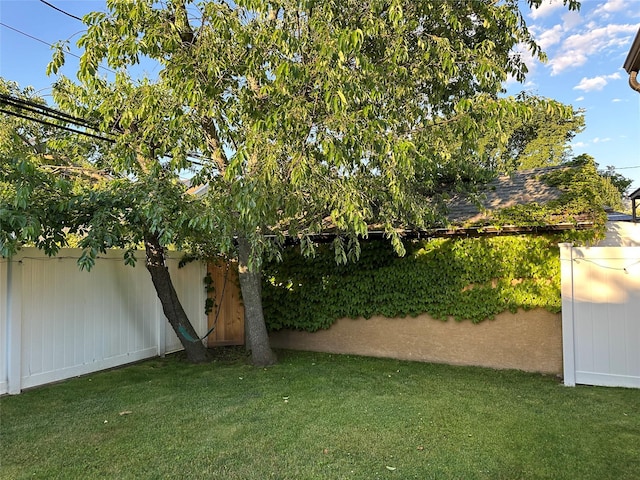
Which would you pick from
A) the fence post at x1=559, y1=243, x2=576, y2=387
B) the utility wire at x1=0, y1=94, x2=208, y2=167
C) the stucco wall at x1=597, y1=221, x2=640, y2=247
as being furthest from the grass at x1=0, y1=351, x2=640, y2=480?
the utility wire at x1=0, y1=94, x2=208, y2=167

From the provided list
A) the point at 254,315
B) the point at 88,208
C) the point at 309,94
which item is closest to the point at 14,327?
the point at 88,208

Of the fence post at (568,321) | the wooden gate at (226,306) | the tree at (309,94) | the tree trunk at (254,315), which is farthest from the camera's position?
the wooden gate at (226,306)

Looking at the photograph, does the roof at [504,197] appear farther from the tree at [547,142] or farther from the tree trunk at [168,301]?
the tree at [547,142]

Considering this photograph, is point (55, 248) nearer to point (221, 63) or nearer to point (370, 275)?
point (221, 63)

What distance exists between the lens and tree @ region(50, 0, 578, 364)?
4.09 meters

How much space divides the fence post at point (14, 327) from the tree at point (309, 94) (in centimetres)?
180

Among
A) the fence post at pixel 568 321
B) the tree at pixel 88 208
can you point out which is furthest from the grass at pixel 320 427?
the tree at pixel 88 208

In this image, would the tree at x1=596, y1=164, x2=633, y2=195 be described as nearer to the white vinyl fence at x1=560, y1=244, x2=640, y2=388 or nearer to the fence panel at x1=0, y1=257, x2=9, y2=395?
the white vinyl fence at x1=560, y1=244, x2=640, y2=388

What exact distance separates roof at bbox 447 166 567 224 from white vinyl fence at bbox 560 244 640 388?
1494 mm

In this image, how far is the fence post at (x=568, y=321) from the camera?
17.0 feet

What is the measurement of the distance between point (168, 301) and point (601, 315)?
230 inches

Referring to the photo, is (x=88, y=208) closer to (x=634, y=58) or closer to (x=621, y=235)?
(x=634, y=58)

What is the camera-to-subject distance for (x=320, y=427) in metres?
3.86

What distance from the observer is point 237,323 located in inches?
335
